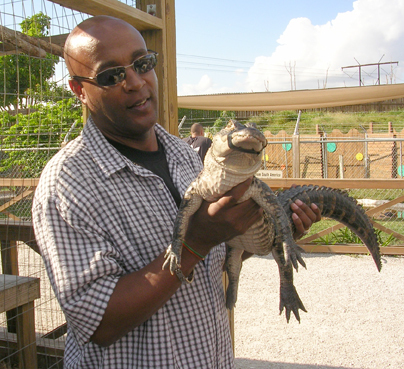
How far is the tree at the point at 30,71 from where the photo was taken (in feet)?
7.80

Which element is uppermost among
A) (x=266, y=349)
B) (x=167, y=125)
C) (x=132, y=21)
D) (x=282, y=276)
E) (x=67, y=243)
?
(x=132, y=21)

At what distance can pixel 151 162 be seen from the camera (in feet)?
5.84

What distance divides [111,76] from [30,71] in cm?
106

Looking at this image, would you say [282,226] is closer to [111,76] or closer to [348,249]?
[111,76]

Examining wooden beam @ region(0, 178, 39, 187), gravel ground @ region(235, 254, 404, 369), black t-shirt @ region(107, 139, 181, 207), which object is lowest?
gravel ground @ region(235, 254, 404, 369)

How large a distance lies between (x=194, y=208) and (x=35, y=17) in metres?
1.65

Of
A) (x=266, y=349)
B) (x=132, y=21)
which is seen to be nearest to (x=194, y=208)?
(x=132, y=21)

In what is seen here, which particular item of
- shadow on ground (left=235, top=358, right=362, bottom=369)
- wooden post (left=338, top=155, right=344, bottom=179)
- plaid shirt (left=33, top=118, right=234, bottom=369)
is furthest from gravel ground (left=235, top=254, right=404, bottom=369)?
wooden post (left=338, top=155, right=344, bottom=179)

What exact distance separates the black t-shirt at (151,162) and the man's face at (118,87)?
0.06 metres

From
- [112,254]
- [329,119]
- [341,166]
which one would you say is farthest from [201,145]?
[329,119]

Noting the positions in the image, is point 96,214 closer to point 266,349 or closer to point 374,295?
point 266,349

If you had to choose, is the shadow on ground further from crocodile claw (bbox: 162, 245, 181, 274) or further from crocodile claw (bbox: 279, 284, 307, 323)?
crocodile claw (bbox: 162, 245, 181, 274)

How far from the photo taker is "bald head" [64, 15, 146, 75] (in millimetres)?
1582

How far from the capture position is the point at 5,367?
9.14 ft
